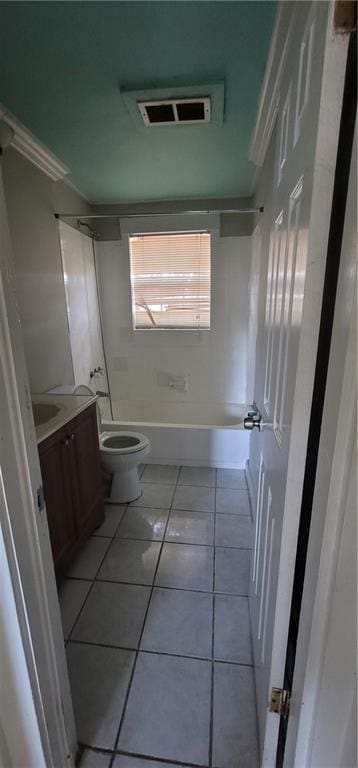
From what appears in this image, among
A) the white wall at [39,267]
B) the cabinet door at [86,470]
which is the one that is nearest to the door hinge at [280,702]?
the cabinet door at [86,470]

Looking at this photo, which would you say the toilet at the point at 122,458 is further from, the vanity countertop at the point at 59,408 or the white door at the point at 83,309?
the white door at the point at 83,309

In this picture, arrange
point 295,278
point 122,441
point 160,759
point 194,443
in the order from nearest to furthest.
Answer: point 295,278
point 160,759
point 122,441
point 194,443

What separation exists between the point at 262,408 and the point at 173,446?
1.74m

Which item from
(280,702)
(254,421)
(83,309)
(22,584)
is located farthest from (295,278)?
(83,309)

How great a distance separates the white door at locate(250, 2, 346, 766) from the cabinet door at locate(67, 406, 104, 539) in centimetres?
110

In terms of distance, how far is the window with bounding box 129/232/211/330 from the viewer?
3.07m

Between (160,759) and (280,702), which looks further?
(160,759)

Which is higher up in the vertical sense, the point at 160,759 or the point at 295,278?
the point at 295,278

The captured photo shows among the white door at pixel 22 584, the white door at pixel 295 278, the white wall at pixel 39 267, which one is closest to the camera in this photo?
the white door at pixel 295 278

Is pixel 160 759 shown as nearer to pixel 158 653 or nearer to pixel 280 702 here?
pixel 158 653

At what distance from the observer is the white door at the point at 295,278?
A: 508 millimetres

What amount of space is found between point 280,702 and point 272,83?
2.16m

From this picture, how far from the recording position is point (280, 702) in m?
0.82

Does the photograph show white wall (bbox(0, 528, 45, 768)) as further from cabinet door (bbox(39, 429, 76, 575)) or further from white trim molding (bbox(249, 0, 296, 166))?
white trim molding (bbox(249, 0, 296, 166))
